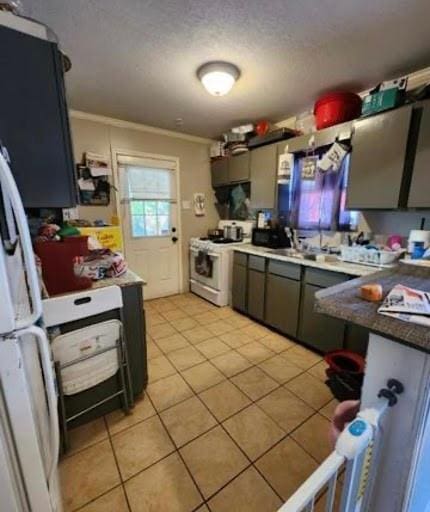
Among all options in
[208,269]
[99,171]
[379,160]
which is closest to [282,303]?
[208,269]

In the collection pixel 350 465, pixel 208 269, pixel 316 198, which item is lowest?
pixel 208 269

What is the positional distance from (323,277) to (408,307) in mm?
1466

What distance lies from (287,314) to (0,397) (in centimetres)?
234

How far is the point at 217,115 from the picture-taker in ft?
9.87

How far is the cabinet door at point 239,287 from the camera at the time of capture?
316cm

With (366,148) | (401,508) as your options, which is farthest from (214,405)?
(366,148)

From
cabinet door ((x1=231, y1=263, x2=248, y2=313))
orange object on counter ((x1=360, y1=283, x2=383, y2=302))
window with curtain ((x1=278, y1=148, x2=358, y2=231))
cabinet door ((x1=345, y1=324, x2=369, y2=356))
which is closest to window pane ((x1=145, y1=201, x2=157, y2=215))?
cabinet door ((x1=231, y1=263, x2=248, y2=313))

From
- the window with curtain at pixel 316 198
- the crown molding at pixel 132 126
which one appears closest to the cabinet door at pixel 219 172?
the crown molding at pixel 132 126

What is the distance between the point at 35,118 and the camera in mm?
1054

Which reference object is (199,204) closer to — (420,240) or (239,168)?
(239,168)

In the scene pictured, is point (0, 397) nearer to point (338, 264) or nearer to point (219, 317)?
point (338, 264)

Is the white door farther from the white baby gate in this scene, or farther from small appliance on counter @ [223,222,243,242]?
the white baby gate

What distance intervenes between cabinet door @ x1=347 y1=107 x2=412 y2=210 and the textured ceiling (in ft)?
1.45

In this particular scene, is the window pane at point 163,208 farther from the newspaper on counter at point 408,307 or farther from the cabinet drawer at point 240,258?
the newspaper on counter at point 408,307
